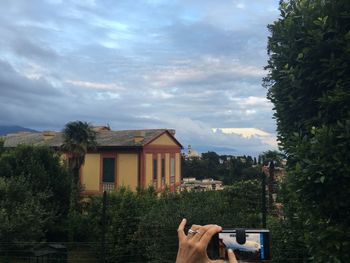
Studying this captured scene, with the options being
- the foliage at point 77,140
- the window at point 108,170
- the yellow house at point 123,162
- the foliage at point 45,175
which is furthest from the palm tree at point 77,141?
the window at point 108,170

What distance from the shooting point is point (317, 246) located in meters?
3.39

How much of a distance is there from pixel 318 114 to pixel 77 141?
23.9 meters

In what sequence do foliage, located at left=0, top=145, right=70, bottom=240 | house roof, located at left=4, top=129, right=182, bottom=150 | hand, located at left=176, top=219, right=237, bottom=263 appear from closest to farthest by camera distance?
hand, located at left=176, top=219, right=237, bottom=263
foliage, located at left=0, top=145, right=70, bottom=240
house roof, located at left=4, top=129, right=182, bottom=150

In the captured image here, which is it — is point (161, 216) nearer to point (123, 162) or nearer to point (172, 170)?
point (123, 162)

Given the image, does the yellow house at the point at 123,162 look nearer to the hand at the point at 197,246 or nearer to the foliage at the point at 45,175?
the foliage at the point at 45,175

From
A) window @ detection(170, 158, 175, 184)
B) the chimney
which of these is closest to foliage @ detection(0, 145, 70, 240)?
the chimney

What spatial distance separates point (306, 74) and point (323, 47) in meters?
0.24

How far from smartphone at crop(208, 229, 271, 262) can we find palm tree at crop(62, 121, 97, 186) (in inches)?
971

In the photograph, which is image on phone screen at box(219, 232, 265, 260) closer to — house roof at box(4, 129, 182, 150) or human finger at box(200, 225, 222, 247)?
human finger at box(200, 225, 222, 247)

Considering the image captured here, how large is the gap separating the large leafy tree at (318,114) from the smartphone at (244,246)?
0.92 meters

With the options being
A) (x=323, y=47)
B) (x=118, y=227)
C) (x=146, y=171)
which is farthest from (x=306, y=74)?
(x=146, y=171)

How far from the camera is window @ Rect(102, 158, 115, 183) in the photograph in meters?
30.8

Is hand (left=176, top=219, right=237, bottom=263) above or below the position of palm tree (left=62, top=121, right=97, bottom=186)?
below

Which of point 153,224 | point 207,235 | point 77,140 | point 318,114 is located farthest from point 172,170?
point 207,235
